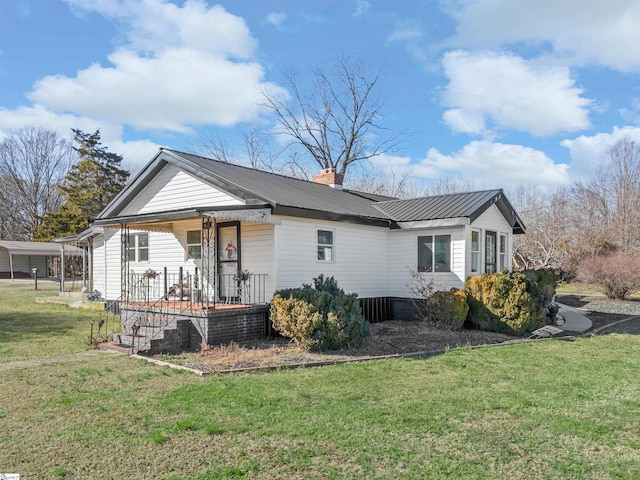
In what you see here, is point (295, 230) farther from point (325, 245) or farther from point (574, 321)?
point (574, 321)

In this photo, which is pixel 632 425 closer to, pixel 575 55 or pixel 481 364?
pixel 481 364

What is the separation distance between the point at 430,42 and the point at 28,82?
56.7ft

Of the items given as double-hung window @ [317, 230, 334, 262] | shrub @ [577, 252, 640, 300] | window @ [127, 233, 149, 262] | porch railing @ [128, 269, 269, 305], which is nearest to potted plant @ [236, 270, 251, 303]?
porch railing @ [128, 269, 269, 305]

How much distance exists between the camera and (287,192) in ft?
43.8

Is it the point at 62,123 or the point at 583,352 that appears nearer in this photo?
the point at 583,352

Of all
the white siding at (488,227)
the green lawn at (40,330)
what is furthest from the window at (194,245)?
the white siding at (488,227)

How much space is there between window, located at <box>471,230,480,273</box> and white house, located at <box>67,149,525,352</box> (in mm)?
30

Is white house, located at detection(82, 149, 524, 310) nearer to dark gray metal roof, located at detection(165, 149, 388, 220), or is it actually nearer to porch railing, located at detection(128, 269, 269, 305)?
dark gray metal roof, located at detection(165, 149, 388, 220)

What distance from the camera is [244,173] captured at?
14438 millimetres

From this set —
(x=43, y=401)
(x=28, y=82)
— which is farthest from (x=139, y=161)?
(x=43, y=401)

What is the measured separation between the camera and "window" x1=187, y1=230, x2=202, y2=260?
13.7 meters

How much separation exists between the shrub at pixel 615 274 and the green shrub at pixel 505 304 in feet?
31.2

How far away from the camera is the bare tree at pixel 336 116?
33.6m

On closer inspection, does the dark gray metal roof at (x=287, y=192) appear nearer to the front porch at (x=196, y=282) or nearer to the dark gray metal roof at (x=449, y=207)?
the dark gray metal roof at (x=449, y=207)
